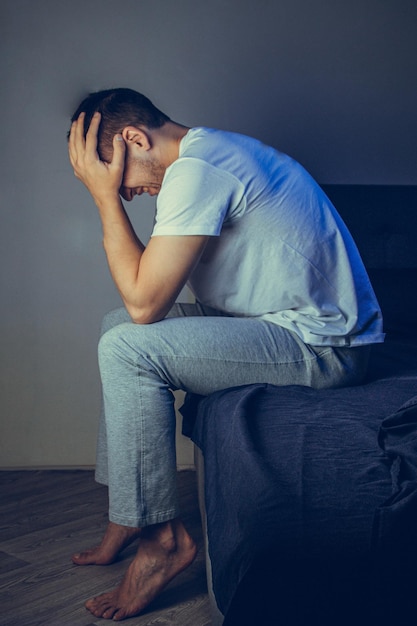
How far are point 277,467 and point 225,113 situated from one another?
6.06 ft

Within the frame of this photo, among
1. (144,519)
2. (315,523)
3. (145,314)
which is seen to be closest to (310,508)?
(315,523)

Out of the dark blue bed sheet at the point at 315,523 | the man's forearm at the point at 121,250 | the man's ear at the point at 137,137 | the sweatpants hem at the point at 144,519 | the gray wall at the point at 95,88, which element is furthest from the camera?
the gray wall at the point at 95,88

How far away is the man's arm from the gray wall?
0.91m

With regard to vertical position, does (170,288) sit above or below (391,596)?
above

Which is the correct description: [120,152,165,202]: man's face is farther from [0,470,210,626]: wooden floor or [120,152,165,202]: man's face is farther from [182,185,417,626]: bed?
[0,470,210,626]: wooden floor

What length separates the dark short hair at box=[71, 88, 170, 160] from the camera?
4.94 ft

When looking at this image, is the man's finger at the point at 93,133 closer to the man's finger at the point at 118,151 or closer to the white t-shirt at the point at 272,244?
the man's finger at the point at 118,151

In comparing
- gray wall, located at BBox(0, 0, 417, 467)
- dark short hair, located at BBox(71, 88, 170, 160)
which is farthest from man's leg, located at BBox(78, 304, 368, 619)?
gray wall, located at BBox(0, 0, 417, 467)

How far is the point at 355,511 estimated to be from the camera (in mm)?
844

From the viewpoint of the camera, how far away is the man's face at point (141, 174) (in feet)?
5.00

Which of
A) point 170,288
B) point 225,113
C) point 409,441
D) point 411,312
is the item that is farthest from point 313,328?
point 225,113

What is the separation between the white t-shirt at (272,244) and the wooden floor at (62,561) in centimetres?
60

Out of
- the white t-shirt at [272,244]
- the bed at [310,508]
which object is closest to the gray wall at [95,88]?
the white t-shirt at [272,244]

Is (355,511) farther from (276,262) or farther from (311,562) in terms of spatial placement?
(276,262)
